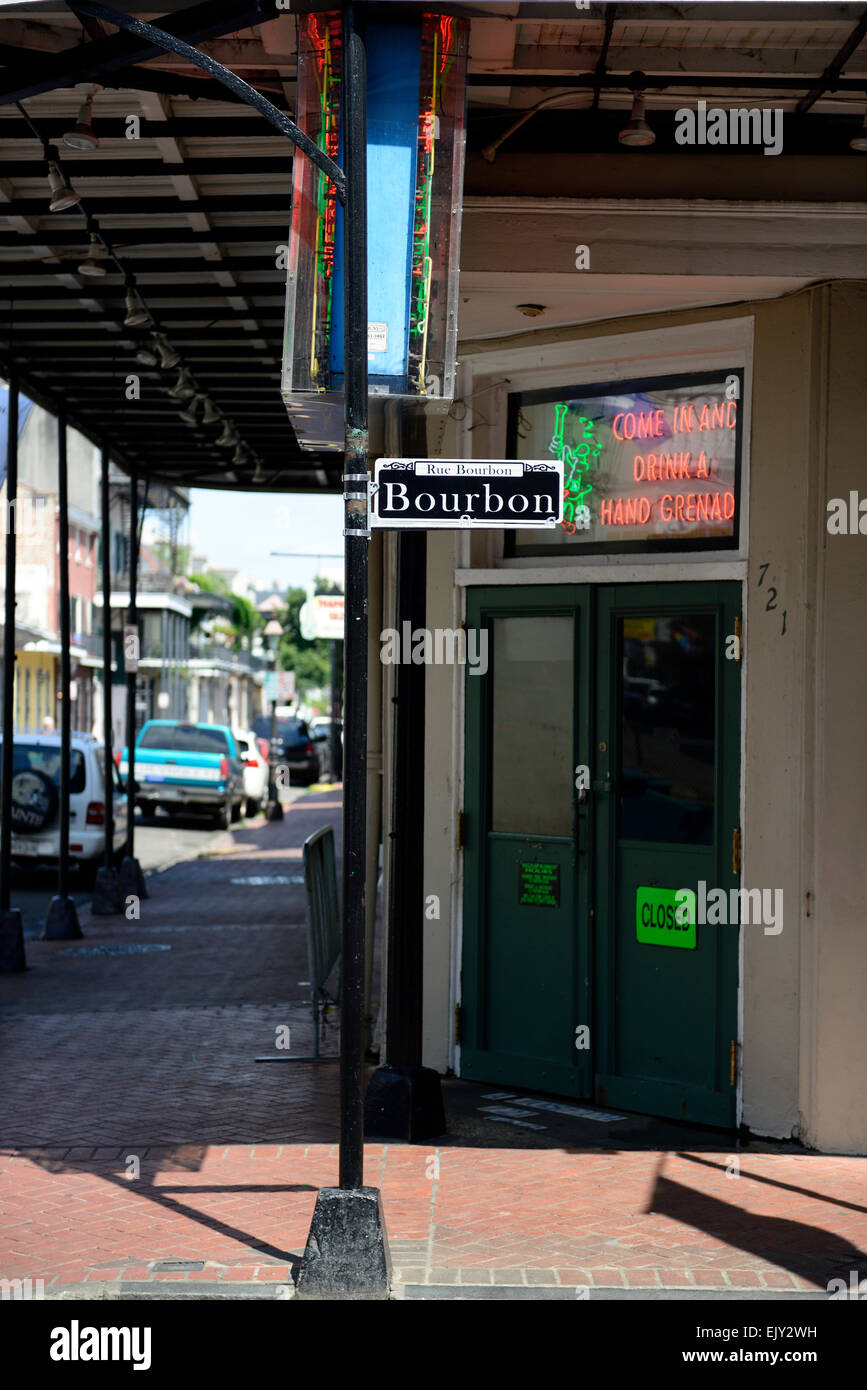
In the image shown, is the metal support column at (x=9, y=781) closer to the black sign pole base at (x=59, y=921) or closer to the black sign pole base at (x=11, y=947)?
the black sign pole base at (x=11, y=947)

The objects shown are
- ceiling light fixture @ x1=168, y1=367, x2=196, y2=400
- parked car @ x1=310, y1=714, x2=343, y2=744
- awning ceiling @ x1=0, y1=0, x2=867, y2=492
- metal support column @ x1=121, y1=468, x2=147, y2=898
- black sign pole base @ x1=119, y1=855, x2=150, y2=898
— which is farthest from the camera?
parked car @ x1=310, y1=714, x2=343, y2=744

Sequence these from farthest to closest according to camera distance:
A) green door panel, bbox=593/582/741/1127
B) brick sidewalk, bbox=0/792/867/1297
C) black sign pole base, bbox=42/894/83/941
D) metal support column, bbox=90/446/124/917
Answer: metal support column, bbox=90/446/124/917 < black sign pole base, bbox=42/894/83/941 < green door panel, bbox=593/582/741/1127 < brick sidewalk, bbox=0/792/867/1297

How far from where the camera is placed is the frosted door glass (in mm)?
8242

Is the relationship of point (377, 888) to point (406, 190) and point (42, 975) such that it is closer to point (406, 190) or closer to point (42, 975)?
point (42, 975)

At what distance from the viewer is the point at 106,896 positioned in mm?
16438

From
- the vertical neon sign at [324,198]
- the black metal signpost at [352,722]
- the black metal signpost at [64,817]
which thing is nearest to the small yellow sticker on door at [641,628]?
the vertical neon sign at [324,198]

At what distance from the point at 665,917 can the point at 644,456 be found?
2.37 meters

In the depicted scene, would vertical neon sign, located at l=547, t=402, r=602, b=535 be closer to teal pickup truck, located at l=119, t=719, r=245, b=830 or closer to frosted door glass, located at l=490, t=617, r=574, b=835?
frosted door glass, located at l=490, t=617, r=574, b=835

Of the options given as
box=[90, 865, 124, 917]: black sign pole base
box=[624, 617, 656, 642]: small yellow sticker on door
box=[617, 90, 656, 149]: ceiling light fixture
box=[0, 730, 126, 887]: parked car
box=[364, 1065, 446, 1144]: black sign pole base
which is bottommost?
box=[90, 865, 124, 917]: black sign pole base

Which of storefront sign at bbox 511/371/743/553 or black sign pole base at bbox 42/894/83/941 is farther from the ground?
storefront sign at bbox 511/371/743/553

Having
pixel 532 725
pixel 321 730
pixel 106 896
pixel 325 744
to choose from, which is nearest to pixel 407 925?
pixel 532 725

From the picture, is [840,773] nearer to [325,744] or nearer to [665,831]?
[665,831]

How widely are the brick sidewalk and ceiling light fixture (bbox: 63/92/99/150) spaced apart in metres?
4.63

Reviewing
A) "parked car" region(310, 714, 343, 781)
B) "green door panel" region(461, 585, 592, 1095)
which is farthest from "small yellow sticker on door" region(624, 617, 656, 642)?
"parked car" region(310, 714, 343, 781)
